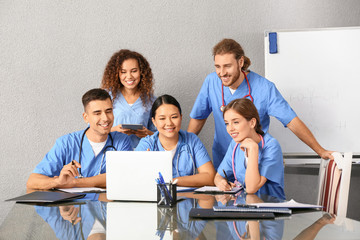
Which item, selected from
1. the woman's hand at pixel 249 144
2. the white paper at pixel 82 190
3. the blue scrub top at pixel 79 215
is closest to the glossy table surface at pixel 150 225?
the blue scrub top at pixel 79 215

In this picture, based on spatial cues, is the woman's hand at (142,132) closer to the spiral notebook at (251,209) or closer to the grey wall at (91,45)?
the grey wall at (91,45)

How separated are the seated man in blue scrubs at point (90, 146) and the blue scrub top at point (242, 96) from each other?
64cm

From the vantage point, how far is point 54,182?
1896 mm

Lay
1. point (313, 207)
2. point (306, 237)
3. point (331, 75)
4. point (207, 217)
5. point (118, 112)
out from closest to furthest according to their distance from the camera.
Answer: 1. point (306, 237)
2. point (207, 217)
3. point (313, 207)
4. point (118, 112)
5. point (331, 75)

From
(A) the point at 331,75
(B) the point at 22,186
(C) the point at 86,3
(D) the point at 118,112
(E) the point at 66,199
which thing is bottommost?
(B) the point at 22,186

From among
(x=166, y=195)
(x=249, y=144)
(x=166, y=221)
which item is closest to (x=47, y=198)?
(x=166, y=195)

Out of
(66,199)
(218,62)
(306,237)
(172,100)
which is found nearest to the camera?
(306,237)

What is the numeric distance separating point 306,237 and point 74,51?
254cm

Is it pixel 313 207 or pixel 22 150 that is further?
pixel 22 150

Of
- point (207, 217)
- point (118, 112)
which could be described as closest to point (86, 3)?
point (118, 112)

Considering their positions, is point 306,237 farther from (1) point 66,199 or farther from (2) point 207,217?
(1) point 66,199

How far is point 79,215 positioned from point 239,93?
1.53 meters

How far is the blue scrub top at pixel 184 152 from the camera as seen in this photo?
2146 mm

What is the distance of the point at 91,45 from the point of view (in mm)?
3094
